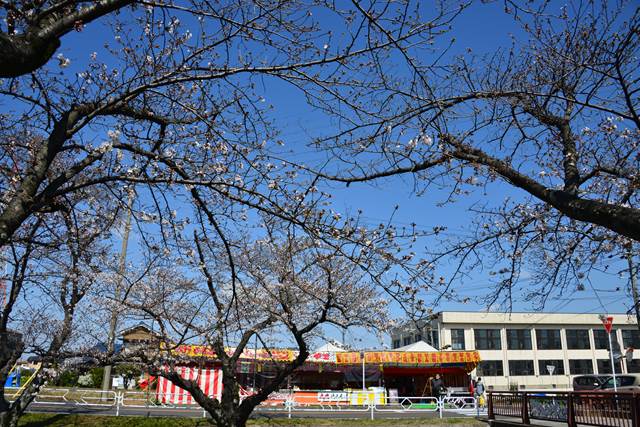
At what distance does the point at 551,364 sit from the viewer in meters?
46.7

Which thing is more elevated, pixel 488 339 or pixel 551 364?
pixel 488 339

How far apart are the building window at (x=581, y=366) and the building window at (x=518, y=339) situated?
15.7 feet

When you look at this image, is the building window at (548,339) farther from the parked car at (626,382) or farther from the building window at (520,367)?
the parked car at (626,382)

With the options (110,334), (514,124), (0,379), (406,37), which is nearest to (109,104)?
(406,37)

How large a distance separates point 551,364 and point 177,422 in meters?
40.3

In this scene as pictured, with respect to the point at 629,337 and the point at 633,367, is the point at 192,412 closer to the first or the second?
the point at 629,337

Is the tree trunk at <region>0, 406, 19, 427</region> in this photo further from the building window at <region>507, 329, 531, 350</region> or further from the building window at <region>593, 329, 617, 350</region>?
the building window at <region>593, 329, 617, 350</region>

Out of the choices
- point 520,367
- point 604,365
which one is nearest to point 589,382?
point 520,367

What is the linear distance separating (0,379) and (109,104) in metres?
7.66

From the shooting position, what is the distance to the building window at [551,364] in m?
46.1

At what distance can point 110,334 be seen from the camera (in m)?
14.1

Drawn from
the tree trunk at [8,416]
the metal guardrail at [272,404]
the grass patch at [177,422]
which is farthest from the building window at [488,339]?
the tree trunk at [8,416]

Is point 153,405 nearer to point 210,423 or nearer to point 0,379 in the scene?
point 210,423

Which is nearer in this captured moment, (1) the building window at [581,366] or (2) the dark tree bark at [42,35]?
(2) the dark tree bark at [42,35]
